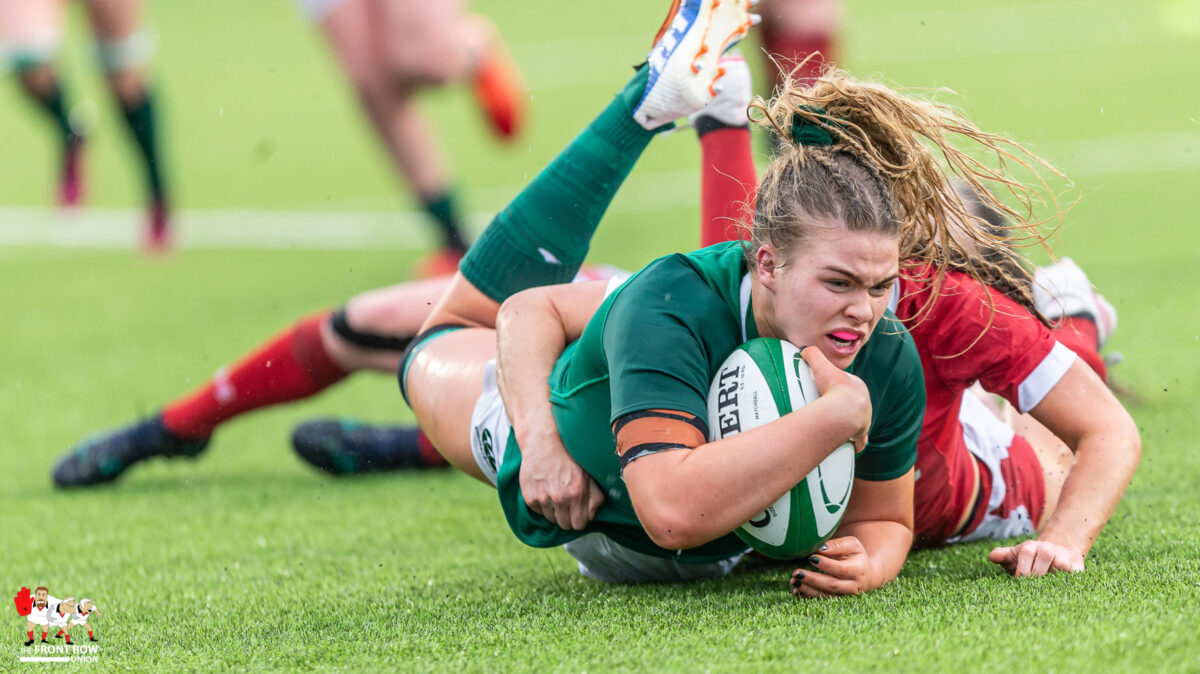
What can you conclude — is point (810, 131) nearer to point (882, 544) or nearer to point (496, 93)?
point (882, 544)

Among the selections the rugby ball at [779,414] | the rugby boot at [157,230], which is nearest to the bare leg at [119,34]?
the rugby boot at [157,230]

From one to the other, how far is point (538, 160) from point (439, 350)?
7.72m

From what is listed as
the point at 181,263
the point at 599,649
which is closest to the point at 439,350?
the point at 599,649

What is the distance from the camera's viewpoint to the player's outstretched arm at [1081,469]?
2.69 metres

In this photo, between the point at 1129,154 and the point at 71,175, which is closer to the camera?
the point at 1129,154

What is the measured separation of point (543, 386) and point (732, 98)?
42.5 inches

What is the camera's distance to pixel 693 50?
323cm

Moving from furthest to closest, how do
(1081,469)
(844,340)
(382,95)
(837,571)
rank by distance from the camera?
(382,95) < (1081,469) < (837,571) < (844,340)

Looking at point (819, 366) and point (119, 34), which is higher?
point (819, 366)

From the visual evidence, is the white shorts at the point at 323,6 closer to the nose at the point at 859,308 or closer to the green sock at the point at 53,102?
the green sock at the point at 53,102

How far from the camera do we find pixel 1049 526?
9.11ft

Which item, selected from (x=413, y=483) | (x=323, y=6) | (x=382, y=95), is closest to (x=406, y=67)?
(x=382, y=95)

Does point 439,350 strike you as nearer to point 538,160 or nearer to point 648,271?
point 648,271

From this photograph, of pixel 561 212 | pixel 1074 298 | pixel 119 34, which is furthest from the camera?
pixel 119 34
